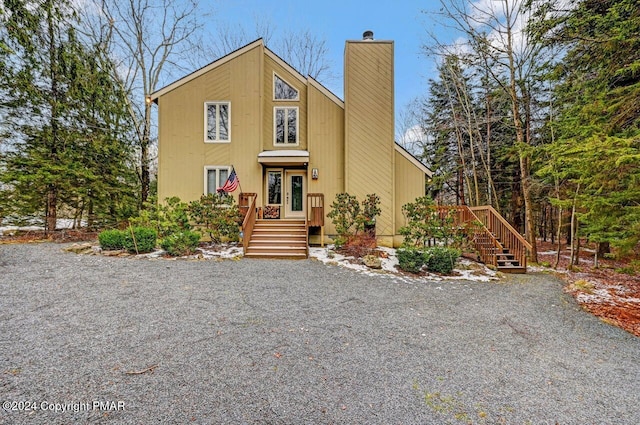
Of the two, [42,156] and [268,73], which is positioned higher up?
[268,73]

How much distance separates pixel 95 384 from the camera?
2553mm

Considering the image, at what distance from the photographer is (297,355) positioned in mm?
3207

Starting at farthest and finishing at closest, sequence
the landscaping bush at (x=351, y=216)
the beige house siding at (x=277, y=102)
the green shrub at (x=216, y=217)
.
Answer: the beige house siding at (x=277, y=102)
the green shrub at (x=216, y=217)
the landscaping bush at (x=351, y=216)

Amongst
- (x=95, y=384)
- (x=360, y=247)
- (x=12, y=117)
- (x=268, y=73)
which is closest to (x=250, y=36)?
(x=268, y=73)

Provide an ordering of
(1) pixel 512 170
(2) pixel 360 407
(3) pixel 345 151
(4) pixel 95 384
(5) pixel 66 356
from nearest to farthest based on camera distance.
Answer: (2) pixel 360 407, (4) pixel 95 384, (5) pixel 66 356, (3) pixel 345 151, (1) pixel 512 170

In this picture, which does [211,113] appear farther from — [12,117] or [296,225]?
[12,117]

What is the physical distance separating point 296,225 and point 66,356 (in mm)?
7209

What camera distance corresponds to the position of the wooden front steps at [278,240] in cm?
832

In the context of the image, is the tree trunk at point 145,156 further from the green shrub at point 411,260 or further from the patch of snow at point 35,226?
the green shrub at point 411,260

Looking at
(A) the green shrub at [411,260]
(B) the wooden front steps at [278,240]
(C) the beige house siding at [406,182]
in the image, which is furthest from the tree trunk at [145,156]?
(A) the green shrub at [411,260]

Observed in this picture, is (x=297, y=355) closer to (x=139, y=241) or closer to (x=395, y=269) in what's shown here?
(x=395, y=269)

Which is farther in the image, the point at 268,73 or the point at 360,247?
the point at 268,73

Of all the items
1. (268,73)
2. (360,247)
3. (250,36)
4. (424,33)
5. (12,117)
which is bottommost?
(360,247)

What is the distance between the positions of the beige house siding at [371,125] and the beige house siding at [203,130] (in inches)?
143
